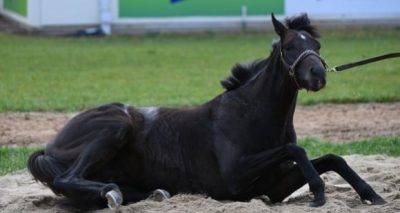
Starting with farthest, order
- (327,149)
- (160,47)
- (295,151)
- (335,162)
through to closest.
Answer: (160,47) < (327,149) < (335,162) < (295,151)

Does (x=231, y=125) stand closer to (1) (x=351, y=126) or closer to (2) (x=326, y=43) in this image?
(1) (x=351, y=126)

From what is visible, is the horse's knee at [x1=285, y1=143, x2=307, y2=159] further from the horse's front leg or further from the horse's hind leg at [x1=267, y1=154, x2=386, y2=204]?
the horse's hind leg at [x1=267, y1=154, x2=386, y2=204]

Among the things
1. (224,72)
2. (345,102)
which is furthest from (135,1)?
(345,102)

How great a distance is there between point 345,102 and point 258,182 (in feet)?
24.5

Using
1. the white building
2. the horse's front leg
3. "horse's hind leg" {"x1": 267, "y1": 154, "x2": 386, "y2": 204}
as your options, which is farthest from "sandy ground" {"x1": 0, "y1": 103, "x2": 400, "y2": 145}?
the white building

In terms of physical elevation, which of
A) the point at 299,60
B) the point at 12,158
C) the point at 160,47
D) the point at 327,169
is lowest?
the point at 160,47

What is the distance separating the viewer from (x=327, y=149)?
10281 millimetres

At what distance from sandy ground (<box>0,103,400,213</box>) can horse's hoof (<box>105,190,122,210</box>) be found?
0.11 meters

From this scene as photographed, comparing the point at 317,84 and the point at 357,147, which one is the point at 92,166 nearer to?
the point at 317,84

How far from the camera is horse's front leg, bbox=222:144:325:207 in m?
6.73

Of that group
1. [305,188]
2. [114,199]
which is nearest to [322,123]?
[305,188]

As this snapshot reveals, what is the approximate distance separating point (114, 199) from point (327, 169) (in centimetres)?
173

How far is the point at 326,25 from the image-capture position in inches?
1041

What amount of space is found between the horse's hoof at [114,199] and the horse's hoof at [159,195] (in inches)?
18.5
